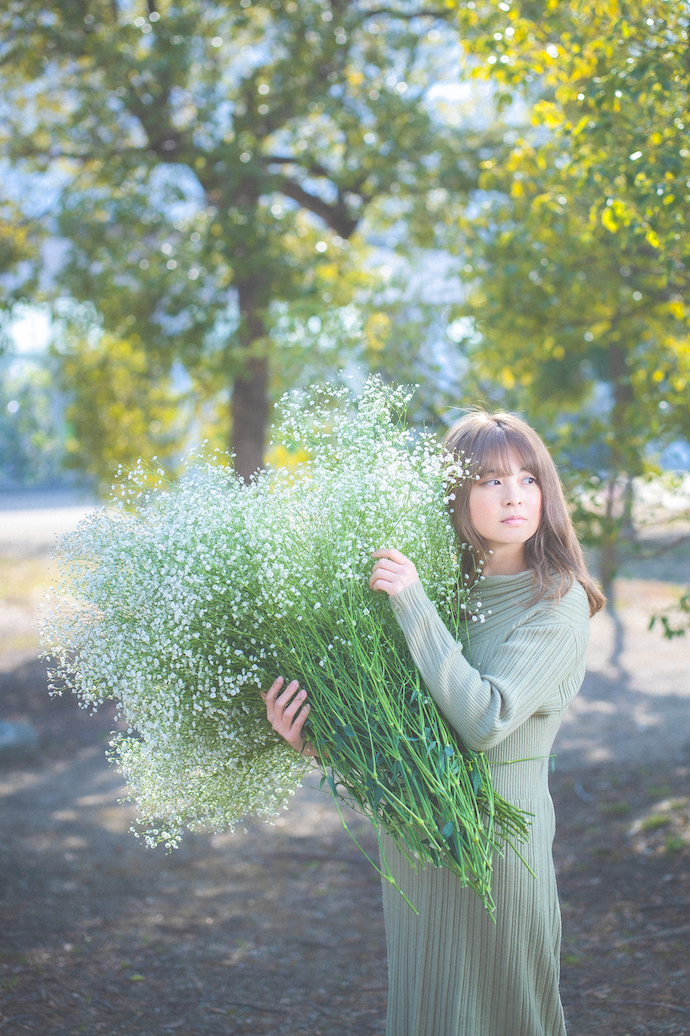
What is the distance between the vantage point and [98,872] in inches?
194

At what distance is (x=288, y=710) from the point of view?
2.04m

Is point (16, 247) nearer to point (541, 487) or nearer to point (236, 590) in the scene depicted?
point (236, 590)

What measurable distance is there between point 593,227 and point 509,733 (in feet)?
8.83

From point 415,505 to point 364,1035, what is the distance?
2.44 meters

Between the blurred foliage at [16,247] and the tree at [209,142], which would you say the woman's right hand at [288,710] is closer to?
the tree at [209,142]

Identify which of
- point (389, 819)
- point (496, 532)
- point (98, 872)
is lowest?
point (98, 872)

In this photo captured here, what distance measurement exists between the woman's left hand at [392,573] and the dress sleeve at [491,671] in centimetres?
2

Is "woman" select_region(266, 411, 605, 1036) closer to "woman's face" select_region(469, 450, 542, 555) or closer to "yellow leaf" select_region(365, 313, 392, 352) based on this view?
"woman's face" select_region(469, 450, 542, 555)

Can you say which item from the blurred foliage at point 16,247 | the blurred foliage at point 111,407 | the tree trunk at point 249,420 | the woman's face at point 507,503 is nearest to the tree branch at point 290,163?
the tree trunk at point 249,420

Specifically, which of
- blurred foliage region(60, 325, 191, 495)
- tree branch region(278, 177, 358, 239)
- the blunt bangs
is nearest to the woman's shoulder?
the blunt bangs

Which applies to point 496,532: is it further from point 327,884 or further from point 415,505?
point 327,884

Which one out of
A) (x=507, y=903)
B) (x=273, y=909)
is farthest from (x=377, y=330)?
(x=507, y=903)

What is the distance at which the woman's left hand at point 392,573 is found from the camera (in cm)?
196

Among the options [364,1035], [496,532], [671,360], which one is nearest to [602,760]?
[671,360]
